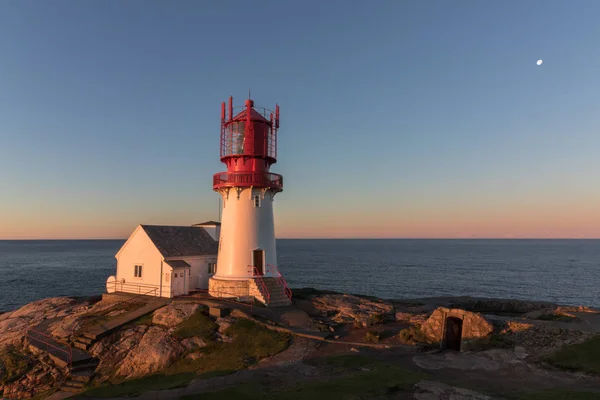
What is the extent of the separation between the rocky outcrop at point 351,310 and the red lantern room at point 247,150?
428 inches

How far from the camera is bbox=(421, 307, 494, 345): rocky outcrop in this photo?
21016mm

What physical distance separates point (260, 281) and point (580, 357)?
69.3 feet

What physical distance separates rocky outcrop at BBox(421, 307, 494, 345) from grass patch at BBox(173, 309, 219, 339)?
13.4 m

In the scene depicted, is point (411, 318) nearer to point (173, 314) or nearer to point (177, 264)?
point (173, 314)

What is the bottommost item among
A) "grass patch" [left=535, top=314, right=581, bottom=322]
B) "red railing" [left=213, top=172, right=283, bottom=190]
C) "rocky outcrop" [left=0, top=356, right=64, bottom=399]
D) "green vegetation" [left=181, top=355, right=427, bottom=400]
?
"rocky outcrop" [left=0, top=356, right=64, bottom=399]

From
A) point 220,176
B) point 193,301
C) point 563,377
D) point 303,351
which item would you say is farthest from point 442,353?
point 220,176

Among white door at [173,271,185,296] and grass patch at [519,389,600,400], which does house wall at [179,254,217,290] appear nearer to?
white door at [173,271,185,296]

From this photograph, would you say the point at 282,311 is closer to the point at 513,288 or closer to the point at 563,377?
the point at 563,377

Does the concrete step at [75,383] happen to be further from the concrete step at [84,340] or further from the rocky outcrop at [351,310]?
the rocky outcrop at [351,310]

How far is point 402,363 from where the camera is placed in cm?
1834

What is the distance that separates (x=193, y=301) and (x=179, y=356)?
25.9 feet

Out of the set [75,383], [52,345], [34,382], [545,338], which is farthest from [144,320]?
[545,338]

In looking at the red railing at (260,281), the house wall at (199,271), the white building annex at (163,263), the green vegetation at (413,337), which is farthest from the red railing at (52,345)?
the green vegetation at (413,337)

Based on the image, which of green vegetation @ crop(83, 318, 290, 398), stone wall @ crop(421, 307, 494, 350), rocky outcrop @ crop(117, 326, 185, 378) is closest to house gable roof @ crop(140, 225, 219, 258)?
green vegetation @ crop(83, 318, 290, 398)
